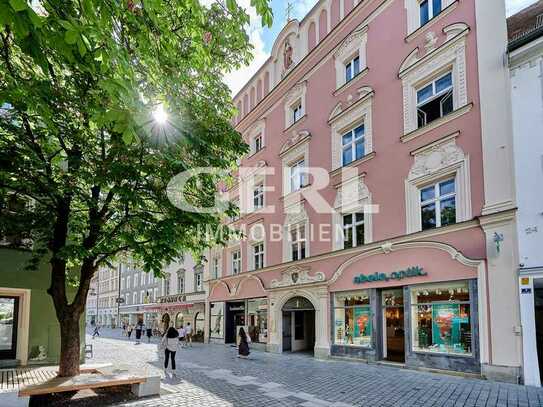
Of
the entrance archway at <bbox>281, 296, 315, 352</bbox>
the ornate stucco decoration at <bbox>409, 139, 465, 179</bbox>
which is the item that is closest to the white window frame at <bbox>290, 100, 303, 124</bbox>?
the ornate stucco decoration at <bbox>409, 139, 465, 179</bbox>

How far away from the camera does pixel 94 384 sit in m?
8.30

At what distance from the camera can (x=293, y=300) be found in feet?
64.1

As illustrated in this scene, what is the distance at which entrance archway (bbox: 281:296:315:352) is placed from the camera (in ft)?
64.9

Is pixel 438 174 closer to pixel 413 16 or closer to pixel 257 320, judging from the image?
pixel 413 16

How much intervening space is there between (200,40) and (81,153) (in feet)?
12.1

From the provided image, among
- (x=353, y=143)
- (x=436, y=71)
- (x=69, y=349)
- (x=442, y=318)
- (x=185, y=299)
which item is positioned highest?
(x=436, y=71)

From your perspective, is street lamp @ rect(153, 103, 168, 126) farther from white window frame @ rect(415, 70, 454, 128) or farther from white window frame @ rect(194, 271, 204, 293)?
white window frame @ rect(194, 271, 204, 293)

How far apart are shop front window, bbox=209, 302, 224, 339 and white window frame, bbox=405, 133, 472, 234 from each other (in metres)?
16.3

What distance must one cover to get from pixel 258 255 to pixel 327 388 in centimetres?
1371

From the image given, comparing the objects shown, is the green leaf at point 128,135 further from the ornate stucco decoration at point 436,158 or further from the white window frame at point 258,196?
the white window frame at point 258,196

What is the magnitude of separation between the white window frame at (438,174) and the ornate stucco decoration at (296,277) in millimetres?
5122

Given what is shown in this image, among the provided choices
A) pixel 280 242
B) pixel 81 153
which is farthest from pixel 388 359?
pixel 81 153

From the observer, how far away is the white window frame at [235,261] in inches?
1020

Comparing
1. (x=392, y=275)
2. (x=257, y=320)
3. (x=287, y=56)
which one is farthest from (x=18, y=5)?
(x=257, y=320)
